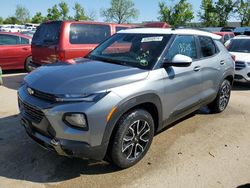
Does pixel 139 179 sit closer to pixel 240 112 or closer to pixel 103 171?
pixel 103 171

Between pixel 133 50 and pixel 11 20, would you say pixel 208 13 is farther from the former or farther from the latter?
pixel 11 20

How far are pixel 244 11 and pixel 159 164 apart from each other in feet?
147

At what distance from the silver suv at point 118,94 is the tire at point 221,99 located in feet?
2.90

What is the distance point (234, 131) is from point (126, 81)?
2.71 meters

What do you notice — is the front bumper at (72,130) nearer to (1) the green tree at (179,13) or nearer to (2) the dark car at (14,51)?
(2) the dark car at (14,51)

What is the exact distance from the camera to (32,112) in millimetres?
3486

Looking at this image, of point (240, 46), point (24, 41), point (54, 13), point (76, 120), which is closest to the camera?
point (76, 120)

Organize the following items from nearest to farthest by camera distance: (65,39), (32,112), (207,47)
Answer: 1. (32,112)
2. (207,47)
3. (65,39)

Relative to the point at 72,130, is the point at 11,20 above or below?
below

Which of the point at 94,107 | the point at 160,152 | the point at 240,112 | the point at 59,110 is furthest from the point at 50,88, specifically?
the point at 240,112

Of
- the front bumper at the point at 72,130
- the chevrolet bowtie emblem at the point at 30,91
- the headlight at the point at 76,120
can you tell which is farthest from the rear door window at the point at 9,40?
the headlight at the point at 76,120

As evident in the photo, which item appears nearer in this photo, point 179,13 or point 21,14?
point 179,13

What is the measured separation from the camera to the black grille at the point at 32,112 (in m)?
3.35

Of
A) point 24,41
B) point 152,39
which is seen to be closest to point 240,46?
point 152,39
